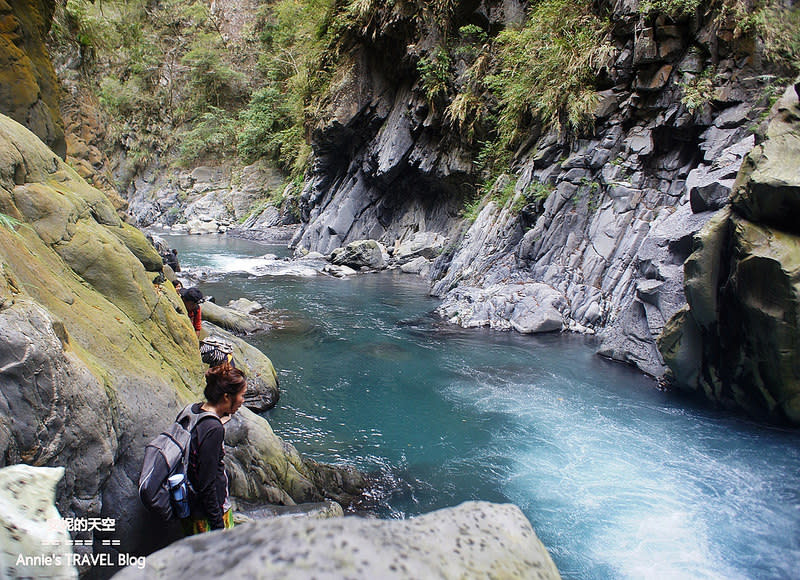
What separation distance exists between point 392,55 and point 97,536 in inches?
873

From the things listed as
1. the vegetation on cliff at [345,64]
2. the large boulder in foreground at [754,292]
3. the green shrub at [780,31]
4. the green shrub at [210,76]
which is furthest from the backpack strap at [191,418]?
the green shrub at [210,76]

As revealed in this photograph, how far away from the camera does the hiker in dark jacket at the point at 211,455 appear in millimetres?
2498

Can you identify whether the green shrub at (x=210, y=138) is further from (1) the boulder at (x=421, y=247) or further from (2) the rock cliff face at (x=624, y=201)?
(2) the rock cliff face at (x=624, y=201)

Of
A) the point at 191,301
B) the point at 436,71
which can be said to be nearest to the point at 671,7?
the point at 436,71

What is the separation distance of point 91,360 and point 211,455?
1.03m

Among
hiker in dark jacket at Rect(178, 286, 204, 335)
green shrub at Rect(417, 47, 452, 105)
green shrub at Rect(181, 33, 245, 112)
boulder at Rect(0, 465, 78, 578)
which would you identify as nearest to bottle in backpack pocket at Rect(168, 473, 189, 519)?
boulder at Rect(0, 465, 78, 578)

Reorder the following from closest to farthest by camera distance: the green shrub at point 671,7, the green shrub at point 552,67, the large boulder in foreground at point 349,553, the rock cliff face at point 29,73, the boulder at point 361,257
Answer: the large boulder in foreground at point 349,553 → the rock cliff face at point 29,73 → the green shrub at point 671,7 → the green shrub at point 552,67 → the boulder at point 361,257

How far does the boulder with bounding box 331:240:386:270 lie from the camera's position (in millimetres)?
20141

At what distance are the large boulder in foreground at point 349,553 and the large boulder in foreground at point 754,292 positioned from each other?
5.71 metres

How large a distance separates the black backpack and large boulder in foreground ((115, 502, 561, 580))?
107 cm

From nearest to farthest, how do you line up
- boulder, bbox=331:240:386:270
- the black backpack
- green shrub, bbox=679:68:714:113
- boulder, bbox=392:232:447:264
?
the black backpack
green shrub, bbox=679:68:714:113
boulder, bbox=331:240:386:270
boulder, bbox=392:232:447:264

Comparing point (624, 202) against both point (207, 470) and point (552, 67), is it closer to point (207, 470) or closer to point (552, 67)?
point (552, 67)

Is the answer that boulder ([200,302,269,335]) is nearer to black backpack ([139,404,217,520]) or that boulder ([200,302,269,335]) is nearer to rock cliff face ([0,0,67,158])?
rock cliff face ([0,0,67,158])

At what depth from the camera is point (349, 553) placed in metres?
1.45
